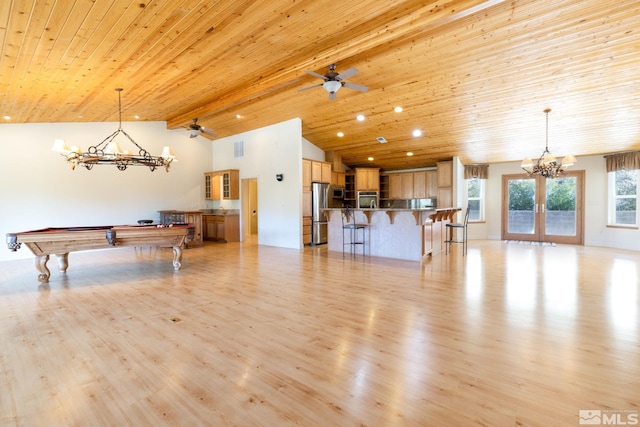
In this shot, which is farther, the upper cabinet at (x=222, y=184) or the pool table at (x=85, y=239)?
the upper cabinet at (x=222, y=184)

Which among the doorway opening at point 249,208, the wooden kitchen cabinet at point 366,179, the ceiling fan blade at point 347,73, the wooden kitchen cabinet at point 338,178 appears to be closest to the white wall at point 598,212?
the wooden kitchen cabinet at point 366,179

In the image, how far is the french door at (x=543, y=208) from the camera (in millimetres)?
8836

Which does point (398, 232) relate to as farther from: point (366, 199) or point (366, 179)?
point (366, 179)

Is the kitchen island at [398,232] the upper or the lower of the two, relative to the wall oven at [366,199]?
lower

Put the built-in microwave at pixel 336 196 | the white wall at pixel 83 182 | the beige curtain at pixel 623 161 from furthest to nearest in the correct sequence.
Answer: the built-in microwave at pixel 336 196
the beige curtain at pixel 623 161
the white wall at pixel 83 182

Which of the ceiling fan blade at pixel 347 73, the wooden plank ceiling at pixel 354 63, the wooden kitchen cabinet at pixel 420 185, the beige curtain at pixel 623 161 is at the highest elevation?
the wooden plank ceiling at pixel 354 63

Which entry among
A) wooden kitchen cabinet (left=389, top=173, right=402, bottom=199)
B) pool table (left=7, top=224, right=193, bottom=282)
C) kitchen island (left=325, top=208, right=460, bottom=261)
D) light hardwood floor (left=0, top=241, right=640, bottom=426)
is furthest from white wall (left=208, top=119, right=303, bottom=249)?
wooden kitchen cabinet (left=389, top=173, right=402, bottom=199)

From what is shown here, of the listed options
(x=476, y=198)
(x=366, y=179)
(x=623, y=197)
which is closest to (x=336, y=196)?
(x=366, y=179)

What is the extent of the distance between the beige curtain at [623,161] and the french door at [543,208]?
2.31ft

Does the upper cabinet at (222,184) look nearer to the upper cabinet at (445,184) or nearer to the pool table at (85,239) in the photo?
the pool table at (85,239)

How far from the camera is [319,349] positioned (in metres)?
2.46

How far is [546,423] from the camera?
160 cm

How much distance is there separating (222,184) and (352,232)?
454 centimetres

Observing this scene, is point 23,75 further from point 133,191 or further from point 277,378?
point 277,378
